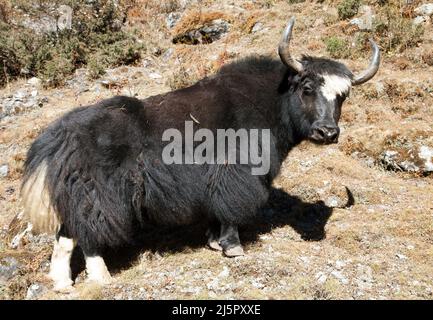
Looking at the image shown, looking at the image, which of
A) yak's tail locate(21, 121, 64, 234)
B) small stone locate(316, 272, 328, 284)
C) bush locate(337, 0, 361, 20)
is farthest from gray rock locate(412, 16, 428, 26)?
yak's tail locate(21, 121, 64, 234)

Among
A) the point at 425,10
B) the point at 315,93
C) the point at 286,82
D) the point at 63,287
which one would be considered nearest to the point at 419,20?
the point at 425,10

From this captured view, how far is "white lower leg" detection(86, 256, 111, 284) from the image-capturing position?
472cm

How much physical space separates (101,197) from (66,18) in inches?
327

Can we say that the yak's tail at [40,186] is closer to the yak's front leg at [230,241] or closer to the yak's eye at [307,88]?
the yak's front leg at [230,241]

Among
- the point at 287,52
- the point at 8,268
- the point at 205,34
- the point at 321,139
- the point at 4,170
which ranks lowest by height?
the point at 4,170

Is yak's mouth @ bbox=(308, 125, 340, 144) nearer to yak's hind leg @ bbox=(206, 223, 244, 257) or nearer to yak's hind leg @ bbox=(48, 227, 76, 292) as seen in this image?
yak's hind leg @ bbox=(206, 223, 244, 257)

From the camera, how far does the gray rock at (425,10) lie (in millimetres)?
10492

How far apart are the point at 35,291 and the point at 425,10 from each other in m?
9.87

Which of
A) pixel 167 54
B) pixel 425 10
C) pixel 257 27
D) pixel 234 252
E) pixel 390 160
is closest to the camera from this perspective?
pixel 234 252

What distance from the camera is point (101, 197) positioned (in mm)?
4586

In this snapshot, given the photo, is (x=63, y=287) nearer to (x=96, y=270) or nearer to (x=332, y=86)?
(x=96, y=270)

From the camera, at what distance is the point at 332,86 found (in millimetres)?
5000

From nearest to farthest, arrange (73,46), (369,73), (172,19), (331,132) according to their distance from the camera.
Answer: (331,132) < (369,73) < (73,46) < (172,19)
